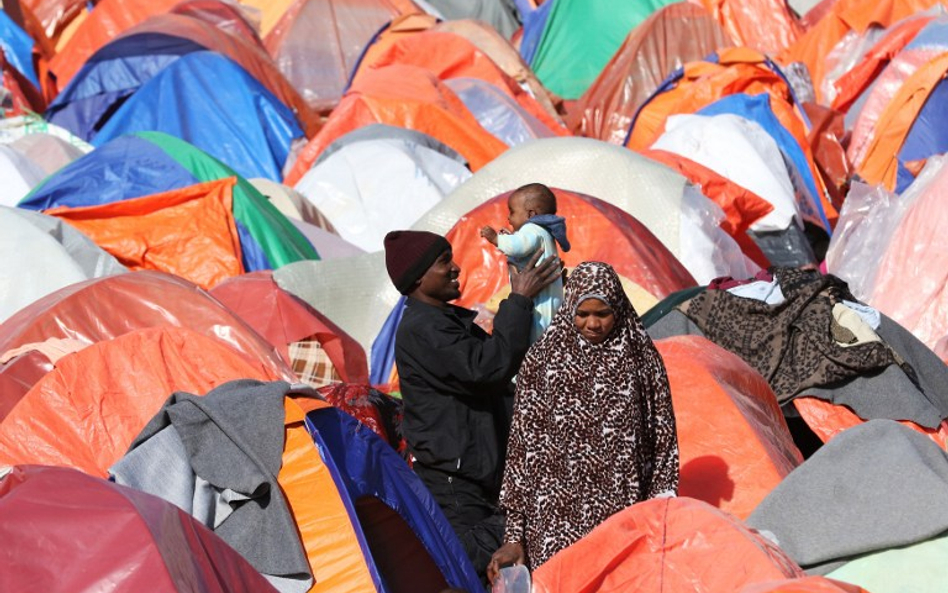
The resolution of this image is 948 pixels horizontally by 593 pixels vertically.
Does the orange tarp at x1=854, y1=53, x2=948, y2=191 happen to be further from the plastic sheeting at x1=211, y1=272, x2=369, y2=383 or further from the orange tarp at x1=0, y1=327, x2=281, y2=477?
the orange tarp at x1=0, y1=327, x2=281, y2=477

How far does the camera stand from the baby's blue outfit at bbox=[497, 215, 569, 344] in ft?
15.9

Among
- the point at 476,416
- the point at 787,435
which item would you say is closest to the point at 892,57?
the point at 787,435

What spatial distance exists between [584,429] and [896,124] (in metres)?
7.72

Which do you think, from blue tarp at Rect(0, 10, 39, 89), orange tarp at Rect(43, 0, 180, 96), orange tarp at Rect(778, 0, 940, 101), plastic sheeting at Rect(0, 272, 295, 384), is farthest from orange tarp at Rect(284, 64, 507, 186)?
plastic sheeting at Rect(0, 272, 295, 384)

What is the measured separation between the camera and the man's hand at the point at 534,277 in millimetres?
4640

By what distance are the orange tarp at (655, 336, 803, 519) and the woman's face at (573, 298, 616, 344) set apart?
1004mm

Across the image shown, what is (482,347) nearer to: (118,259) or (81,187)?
(118,259)

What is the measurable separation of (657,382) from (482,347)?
485 millimetres

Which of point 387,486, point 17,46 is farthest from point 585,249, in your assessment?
point 17,46

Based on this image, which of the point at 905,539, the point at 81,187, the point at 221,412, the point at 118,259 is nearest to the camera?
the point at 905,539

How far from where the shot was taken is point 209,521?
4.33 m

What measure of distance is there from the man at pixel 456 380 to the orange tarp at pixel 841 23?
9482 mm

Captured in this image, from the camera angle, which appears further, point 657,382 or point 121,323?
point 121,323

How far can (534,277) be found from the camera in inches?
184
